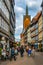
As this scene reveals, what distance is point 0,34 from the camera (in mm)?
40938

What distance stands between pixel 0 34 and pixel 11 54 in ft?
27.8

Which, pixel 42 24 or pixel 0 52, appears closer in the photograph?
pixel 0 52

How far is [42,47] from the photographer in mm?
88938

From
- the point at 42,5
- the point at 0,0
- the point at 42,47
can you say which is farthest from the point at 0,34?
the point at 42,5

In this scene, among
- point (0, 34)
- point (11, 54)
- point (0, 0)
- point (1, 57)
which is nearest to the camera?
point (1, 57)

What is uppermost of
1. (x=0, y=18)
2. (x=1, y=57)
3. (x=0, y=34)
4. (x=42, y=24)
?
(x=42, y=24)

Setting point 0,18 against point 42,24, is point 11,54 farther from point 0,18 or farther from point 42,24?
point 42,24

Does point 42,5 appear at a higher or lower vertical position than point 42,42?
higher

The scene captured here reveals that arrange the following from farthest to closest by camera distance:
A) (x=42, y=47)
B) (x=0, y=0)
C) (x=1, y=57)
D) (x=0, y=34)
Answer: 1. (x=42, y=47)
2. (x=0, y=34)
3. (x=0, y=0)
4. (x=1, y=57)

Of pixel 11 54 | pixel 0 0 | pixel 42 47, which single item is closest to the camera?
pixel 11 54

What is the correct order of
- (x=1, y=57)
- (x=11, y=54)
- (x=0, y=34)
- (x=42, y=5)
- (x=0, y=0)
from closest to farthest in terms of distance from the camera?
(x=1, y=57)
(x=11, y=54)
(x=0, y=0)
(x=0, y=34)
(x=42, y=5)

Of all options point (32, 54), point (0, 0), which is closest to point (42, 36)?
point (32, 54)

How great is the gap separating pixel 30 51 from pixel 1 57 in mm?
12735

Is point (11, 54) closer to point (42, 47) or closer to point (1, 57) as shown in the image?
point (1, 57)
